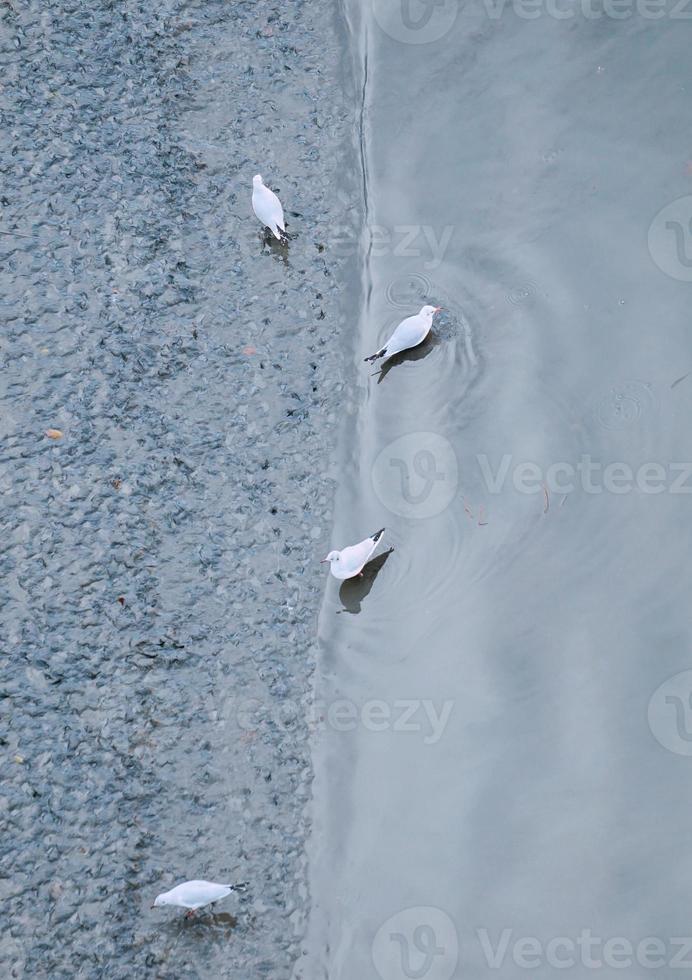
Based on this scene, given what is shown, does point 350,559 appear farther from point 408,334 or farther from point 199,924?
point 199,924

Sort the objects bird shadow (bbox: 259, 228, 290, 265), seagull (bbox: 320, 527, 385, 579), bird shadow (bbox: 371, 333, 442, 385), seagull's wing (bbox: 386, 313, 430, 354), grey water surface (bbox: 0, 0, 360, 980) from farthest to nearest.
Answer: bird shadow (bbox: 259, 228, 290, 265), bird shadow (bbox: 371, 333, 442, 385), seagull's wing (bbox: 386, 313, 430, 354), seagull (bbox: 320, 527, 385, 579), grey water surface (bbox: 0, 0, 360, 980)

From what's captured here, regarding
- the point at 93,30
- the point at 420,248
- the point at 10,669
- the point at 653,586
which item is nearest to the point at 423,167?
the point at 420,248

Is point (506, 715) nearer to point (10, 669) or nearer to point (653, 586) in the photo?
point (653, 586)

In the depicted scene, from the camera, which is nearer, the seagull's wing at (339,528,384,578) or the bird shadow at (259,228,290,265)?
the seagull's wing at (339,528,384,578)

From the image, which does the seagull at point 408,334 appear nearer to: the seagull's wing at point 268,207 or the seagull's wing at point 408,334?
the seagull's wing at point 408,334

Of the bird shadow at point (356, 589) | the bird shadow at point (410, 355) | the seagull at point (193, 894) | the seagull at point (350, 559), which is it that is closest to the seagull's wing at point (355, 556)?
the seagull at point (350, 559)

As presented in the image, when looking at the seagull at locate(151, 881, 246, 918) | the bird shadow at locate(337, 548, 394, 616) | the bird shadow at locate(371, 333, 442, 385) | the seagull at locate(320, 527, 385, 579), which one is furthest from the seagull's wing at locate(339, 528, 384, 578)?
the seagull at locate(151, 881, 246, 918)

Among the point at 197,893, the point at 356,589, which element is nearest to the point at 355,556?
the point at 356,589

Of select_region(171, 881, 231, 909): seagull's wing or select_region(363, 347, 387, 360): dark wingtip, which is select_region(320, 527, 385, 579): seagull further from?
select_region(171, 881, 231, 909): seagull's wing
